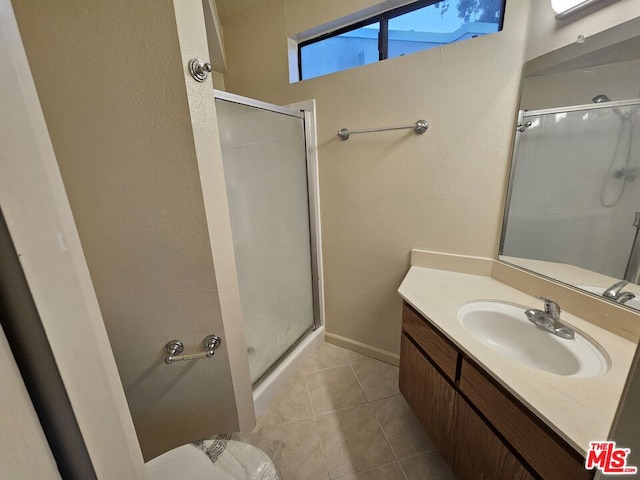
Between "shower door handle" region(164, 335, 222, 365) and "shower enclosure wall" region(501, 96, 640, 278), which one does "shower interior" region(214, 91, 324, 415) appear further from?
"shower enclosure wall" region(501, 96, 640, 278)

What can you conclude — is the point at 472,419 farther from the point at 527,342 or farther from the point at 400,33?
the point at 400,33

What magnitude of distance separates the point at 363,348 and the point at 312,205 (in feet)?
3.78

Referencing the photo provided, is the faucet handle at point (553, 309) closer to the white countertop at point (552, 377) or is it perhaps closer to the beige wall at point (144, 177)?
the white countertop at point (552, 377)

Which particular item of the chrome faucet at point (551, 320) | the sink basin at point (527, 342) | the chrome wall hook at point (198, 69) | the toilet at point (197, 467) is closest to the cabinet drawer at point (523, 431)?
the sink basin at point (527, 342)

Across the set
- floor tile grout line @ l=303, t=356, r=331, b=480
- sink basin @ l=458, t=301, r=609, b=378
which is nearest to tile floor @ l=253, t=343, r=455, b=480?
floor tile grout line @ l=303, t=356, r=331, b=480

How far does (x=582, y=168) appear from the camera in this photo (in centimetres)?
107

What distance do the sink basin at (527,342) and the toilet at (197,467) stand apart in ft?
2.90

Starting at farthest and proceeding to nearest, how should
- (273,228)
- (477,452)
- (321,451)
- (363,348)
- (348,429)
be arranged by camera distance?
(363,348)
(273,228)
(348,429)
(321,451)
(477,452)

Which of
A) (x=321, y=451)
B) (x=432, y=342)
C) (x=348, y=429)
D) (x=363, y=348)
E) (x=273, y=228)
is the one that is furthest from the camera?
(x=363, y=348)

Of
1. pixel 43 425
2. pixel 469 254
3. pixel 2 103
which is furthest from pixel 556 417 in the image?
pixel 2 103

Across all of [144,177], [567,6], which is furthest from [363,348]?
[567,6]

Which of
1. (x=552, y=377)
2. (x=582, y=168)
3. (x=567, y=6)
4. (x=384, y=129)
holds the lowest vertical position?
(x=552, y=377)

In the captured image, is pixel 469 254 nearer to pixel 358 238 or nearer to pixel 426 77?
pixel 358 238

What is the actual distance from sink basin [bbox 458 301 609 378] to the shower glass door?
42.8 inches
